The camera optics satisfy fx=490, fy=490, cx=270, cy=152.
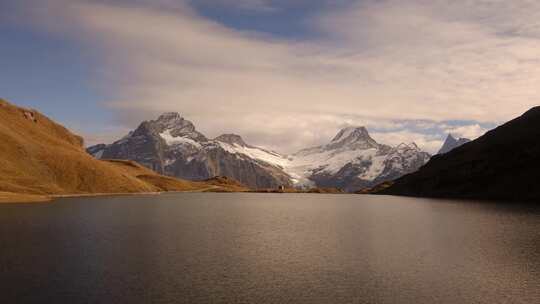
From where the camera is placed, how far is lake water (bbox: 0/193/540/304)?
150 feet

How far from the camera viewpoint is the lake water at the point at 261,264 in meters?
45.8

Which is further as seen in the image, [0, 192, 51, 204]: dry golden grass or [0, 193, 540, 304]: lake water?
[0, 192, 51, 204]: dry golden grass

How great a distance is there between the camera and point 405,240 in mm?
83625

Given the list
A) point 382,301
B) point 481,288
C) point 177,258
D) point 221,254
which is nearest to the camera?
point 382,301

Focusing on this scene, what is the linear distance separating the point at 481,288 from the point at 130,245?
1910 inches

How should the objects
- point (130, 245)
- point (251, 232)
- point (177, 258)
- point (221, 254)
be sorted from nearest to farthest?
1. point (177, 258)
2. point (221, 254)
3. point (130, 245)
4. point (251, 232)

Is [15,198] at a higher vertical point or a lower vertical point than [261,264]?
higher

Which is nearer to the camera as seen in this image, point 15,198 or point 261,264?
point 261,264

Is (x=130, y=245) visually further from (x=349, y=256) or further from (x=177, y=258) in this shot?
(x=349, y=256)

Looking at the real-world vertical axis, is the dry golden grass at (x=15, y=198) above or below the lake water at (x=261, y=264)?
above

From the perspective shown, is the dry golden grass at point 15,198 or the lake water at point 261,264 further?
the dry golden grass at point 15,198

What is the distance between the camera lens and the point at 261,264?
60625 millimetres

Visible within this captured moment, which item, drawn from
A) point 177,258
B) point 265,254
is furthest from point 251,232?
point 177,258

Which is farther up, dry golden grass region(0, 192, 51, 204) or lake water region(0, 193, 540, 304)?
dry golden grass region(0, 192, 51, 204)
